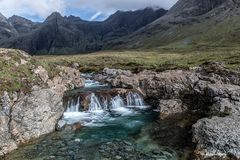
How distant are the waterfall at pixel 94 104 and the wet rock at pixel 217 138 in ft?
72.1

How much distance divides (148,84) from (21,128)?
3150 centimetres

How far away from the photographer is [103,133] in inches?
1692

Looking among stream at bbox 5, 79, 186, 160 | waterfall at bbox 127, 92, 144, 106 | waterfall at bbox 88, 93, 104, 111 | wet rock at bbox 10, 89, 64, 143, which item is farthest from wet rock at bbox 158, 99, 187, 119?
wet rock at bbox 10, 89, 64, 143

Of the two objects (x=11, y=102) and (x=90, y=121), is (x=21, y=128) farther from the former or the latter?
(x=90, y=121)

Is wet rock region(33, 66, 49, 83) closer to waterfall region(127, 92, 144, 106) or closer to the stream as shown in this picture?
the stream

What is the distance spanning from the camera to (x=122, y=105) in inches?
2357

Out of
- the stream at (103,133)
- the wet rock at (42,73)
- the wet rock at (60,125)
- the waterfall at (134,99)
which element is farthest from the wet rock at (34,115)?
the waterfall at (134,99)

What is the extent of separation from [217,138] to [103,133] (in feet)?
49.4

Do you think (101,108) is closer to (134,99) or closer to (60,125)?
(134,99)

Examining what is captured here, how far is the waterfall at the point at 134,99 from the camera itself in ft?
199

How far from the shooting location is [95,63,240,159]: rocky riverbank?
3425cm

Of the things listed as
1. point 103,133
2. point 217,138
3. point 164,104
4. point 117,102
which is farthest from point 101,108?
point 217,138

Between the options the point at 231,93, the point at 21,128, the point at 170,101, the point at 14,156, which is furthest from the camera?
the point at 170,101

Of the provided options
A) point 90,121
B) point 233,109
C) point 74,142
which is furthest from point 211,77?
point 74,142
